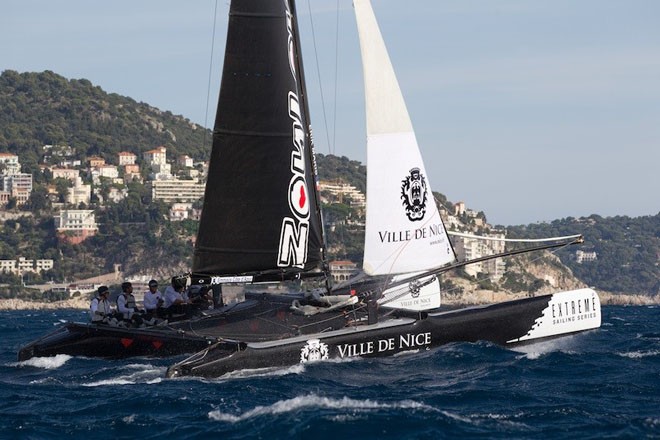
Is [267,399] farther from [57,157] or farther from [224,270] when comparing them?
[57,157]

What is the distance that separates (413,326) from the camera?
67.6 feet

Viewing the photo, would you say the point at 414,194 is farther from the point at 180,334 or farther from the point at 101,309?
the point at 101,309

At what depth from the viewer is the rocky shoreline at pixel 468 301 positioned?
12561 centimetres

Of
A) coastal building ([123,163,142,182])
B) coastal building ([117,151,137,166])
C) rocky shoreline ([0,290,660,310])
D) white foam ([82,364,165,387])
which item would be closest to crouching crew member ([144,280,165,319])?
white foam ([82,364,165,387])

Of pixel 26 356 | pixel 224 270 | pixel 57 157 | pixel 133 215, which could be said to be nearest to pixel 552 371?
pixel 224 270

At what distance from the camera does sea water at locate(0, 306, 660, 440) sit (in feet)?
47.0

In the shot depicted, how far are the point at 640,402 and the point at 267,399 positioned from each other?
14.8ft

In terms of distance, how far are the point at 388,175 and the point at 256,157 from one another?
2141mm

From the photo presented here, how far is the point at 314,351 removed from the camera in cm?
1961

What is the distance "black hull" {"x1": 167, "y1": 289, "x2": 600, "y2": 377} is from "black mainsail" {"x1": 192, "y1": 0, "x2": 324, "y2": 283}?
213 cm

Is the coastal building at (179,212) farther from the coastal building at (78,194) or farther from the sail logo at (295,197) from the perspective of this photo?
the sail logo at (295,197)

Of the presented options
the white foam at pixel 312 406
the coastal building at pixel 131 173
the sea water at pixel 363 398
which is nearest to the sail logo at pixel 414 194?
the sea water at pixel 363 398

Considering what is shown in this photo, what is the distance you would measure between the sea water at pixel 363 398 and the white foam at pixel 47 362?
0.08 ft

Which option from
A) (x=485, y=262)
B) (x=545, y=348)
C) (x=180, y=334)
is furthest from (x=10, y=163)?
(x=545, y=348)
